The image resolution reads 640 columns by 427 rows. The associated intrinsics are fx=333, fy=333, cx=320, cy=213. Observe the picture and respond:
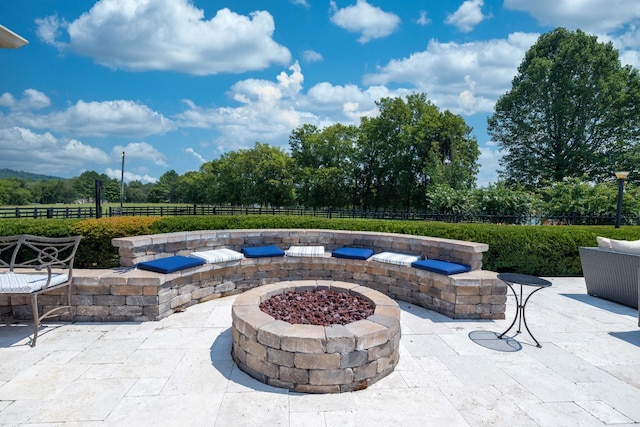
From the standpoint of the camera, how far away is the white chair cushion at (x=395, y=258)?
5258 mm

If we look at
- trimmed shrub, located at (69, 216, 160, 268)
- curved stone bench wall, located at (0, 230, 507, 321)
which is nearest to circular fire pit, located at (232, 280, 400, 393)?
curved stone bench wall, located at (0, 230, 507, 321)

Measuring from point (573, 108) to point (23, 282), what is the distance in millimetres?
23281

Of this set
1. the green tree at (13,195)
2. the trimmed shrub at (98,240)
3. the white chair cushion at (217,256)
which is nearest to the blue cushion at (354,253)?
the white chair cushion at (217,256)

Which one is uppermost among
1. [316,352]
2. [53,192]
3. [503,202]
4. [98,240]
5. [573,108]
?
[573,108]

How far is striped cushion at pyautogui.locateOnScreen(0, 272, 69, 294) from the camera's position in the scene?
136 inches

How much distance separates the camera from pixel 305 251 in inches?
233

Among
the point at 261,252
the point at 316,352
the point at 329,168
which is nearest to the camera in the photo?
the point at 316,352

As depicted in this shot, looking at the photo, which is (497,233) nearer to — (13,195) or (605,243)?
(605,243)

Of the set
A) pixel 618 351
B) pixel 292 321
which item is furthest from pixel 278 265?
pixel 618 351

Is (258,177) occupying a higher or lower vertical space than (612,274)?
higher

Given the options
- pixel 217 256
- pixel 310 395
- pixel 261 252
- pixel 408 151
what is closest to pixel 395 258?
pixel 261 252

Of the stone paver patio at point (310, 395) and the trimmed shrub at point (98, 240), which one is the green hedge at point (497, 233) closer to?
the trimmed shrub at point (98, 240)

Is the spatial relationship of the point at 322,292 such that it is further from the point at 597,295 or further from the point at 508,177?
the point at 508,177

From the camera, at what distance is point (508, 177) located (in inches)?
845
